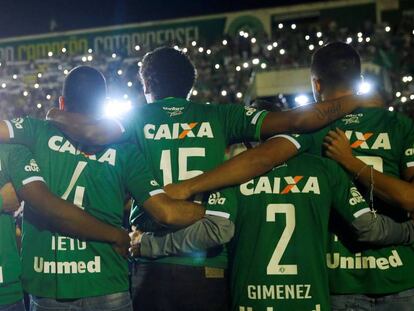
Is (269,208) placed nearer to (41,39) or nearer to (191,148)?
(191,148)

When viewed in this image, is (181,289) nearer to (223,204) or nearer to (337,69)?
(223,204)

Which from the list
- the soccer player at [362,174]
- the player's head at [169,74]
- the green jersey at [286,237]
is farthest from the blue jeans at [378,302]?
the player's head at [169,74]

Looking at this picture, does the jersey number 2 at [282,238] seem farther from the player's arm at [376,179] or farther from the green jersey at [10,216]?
the green jersey at [10,216]

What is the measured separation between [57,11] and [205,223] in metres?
31.0

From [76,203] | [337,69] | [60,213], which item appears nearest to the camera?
[60,213]

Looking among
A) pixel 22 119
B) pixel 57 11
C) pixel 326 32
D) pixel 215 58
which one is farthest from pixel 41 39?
pixel 22 119

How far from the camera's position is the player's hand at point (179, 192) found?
3.11m

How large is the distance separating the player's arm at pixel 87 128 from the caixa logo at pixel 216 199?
604 millimetres

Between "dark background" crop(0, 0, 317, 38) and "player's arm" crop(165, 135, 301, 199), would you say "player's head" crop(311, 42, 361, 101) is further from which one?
"dark background" crop(0, 0, 317, 38)

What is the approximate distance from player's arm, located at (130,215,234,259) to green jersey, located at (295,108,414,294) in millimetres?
641

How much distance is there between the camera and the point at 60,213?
2979 millimetres

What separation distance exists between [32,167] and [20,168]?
0.20 feet

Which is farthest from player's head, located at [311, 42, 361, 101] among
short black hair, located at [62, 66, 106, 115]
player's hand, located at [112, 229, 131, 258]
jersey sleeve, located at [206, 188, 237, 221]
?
player's hand, located at [112, 229, 131, 258]

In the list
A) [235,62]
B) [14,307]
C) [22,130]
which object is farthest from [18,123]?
[235,62]
